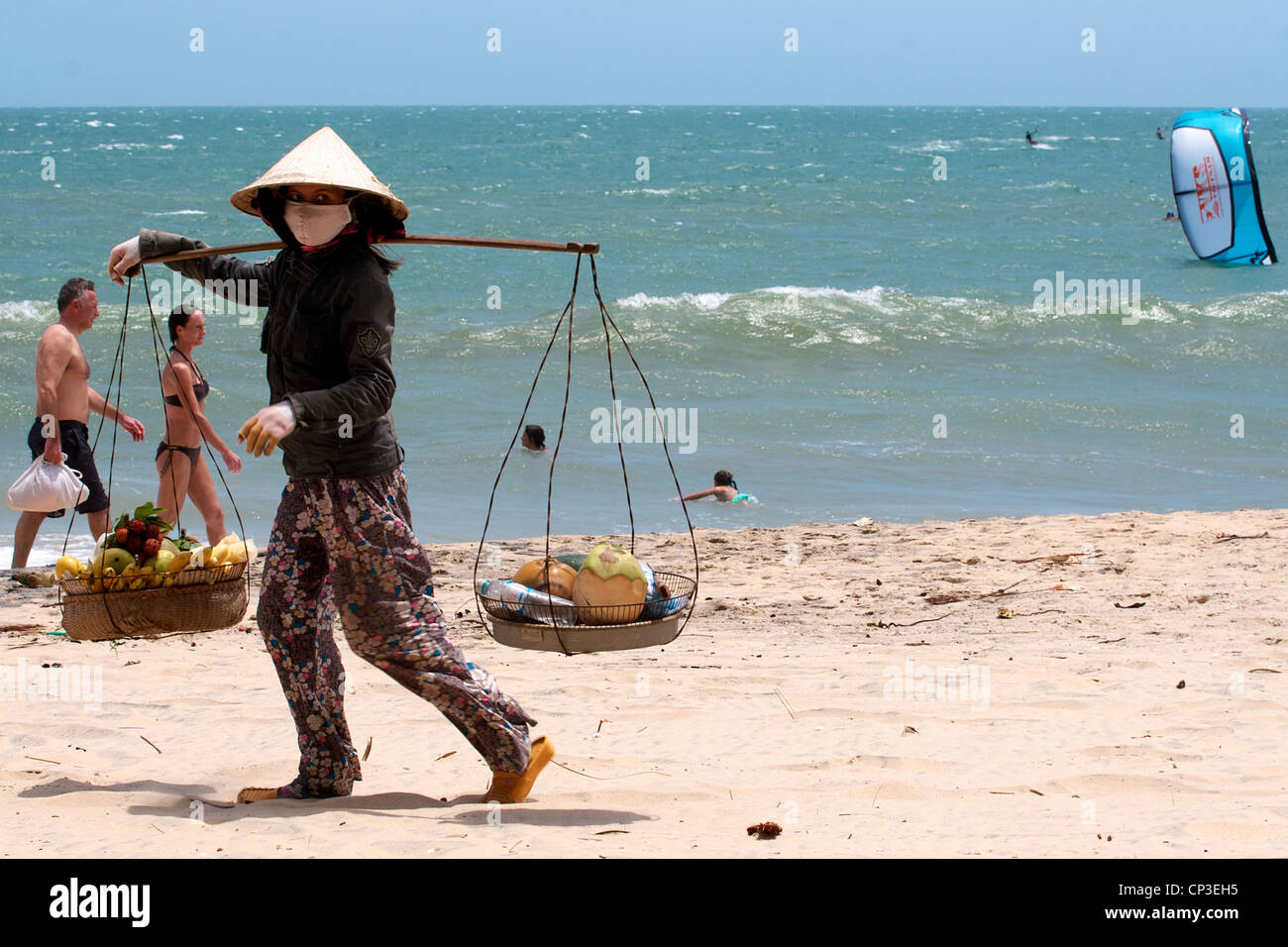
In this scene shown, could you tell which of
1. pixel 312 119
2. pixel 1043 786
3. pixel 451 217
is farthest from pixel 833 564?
pixel 312 119

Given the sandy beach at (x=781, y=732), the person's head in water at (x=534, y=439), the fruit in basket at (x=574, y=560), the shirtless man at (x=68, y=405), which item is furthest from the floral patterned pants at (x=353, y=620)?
the person's head in water at (x=534, y=439)

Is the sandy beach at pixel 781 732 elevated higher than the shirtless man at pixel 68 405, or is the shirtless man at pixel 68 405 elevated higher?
the shirtless man at pixel 68 405

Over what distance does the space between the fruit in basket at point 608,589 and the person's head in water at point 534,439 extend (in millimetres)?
5781

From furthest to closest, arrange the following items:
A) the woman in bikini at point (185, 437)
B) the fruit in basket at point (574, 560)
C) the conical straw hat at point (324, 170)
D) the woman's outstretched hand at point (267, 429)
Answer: the woman in bikini at point (185, 437), the fruit in basket at point (574, 560), the conical straw hat at point (324, 170), the woman's outstretched hand at point (267, 429)

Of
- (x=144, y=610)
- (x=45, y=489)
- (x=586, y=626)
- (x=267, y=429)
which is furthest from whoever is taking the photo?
(x=45, y=489)

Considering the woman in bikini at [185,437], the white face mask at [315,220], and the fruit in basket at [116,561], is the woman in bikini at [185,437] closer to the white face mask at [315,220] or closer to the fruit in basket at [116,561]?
the fruit in basket at [116,561]

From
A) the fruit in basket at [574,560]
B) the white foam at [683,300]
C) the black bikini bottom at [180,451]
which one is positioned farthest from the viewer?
the white foam at [683,300]

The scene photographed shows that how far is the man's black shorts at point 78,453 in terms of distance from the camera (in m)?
6.09

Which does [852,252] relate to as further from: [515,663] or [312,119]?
[312,119]

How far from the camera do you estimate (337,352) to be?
310cm

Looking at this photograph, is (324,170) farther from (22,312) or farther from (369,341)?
(22,312)

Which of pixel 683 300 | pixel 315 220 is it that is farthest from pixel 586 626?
pixel 683 300

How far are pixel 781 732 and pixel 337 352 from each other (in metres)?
1.81

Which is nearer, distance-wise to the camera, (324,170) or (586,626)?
(324,170)
